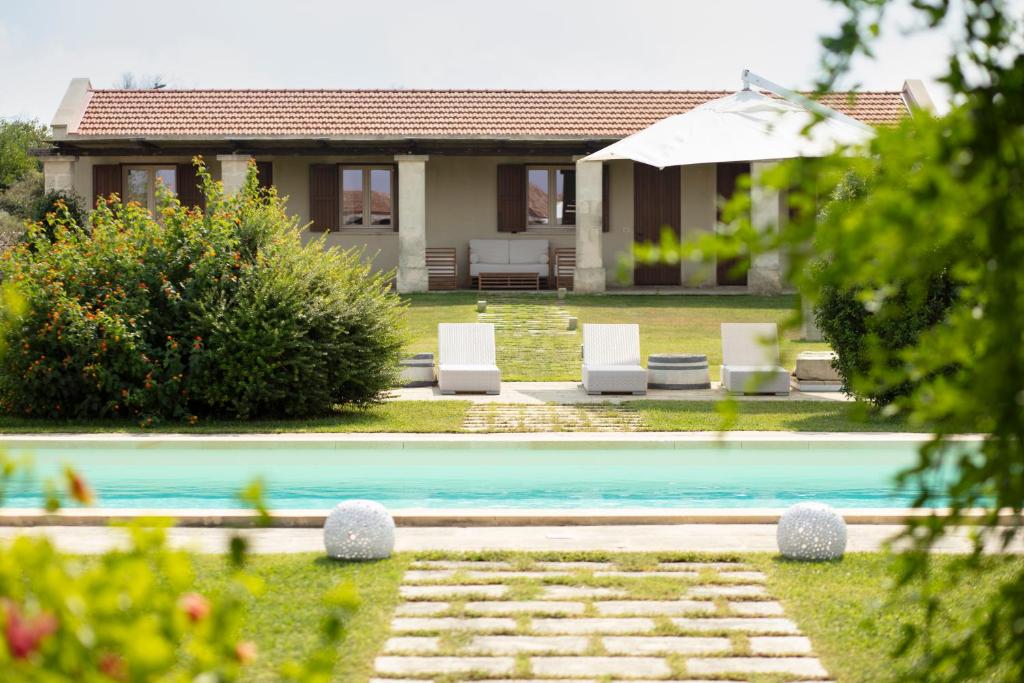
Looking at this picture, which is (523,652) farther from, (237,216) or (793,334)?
(793,334)

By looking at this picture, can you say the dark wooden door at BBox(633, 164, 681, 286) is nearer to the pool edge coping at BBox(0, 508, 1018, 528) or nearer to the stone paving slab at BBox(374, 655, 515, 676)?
the pool edge coping at BBox(0, 508, 1018, 528)

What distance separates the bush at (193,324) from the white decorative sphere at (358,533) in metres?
5.66

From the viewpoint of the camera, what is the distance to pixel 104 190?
86.3ft

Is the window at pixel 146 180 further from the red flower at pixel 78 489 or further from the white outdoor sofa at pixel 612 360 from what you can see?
the red flower at pixel 78 489

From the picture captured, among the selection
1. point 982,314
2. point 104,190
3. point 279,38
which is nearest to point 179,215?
point 982,314

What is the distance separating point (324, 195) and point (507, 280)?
3995 millimetres

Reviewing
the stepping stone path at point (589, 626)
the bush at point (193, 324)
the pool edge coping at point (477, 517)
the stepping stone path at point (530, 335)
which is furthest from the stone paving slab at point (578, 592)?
the stepping stone path at point (530, 335)

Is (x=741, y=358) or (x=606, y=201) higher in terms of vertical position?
(x=606, y=201)

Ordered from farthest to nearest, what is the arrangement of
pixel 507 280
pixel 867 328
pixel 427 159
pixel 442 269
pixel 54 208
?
pixel 442 269
pixel 507 280
pixel 427 159
pixel 54 208
pixel 867 328

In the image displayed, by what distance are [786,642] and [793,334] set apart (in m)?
14.4

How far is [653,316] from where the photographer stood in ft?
69.6

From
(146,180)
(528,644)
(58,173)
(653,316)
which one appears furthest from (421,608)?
(146,180)

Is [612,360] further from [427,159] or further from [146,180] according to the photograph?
[146,180]

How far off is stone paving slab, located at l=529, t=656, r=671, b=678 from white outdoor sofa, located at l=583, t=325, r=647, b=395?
31.2ft
